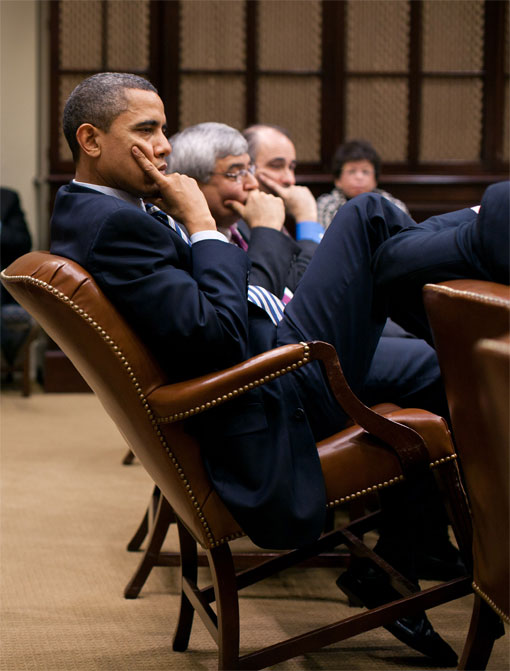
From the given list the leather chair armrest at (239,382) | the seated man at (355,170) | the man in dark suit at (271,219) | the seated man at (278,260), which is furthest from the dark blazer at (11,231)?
the leather chair armrest at (239,382)

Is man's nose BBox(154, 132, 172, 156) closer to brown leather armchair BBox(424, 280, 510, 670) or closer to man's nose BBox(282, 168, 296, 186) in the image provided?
brown leather armchair BBox(424, 280, 510, 670)

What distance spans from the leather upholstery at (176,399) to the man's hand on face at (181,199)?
30cm

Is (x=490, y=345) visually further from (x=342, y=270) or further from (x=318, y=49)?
(x=318, y=49)

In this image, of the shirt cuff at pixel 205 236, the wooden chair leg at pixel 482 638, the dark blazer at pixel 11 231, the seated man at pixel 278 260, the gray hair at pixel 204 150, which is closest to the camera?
the wooden chair leg at pixel 482 638

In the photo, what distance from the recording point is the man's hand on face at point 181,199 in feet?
5.84

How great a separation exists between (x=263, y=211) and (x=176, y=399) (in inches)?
37.5

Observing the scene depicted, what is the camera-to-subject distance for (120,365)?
1.56 metres

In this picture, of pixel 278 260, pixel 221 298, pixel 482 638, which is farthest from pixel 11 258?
pixel 482 638

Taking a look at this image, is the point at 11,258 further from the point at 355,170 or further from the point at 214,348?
the point at 214,348

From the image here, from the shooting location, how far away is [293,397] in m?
1.69

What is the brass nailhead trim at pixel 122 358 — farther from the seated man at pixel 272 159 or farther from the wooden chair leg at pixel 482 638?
the seated man at pixel 272 159

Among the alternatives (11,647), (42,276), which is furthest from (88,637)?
(42,276)

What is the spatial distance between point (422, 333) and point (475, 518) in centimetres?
57

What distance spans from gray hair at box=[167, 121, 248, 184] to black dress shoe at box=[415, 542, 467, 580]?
118 centimetres
